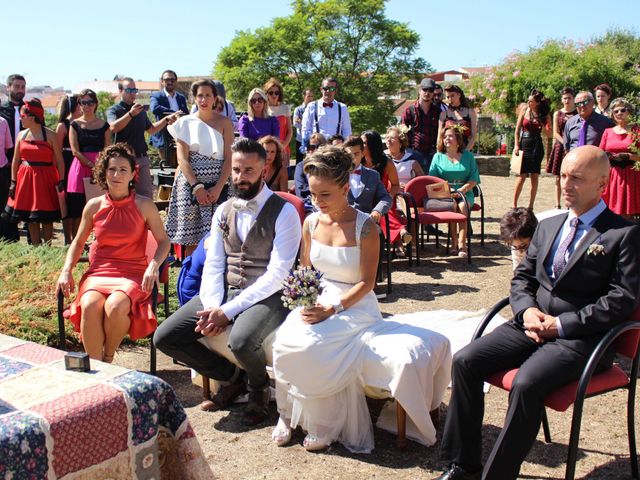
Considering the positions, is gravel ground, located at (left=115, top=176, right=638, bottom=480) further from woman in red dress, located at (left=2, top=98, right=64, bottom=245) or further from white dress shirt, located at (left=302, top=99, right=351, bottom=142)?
white dress shirt, located at (left=302, top=99, right=351, bottom=142)

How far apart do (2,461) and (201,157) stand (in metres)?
5.02

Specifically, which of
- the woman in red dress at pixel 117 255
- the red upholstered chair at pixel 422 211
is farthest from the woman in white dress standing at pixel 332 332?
the red upholstered chair at pixel 422 211

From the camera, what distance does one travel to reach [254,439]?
415 centimetres

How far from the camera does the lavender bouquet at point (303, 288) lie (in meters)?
3.99

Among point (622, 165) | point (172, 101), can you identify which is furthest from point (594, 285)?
point (172, 101)

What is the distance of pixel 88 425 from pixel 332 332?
189 cm

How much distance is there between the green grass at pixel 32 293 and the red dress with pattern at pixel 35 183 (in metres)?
0.93

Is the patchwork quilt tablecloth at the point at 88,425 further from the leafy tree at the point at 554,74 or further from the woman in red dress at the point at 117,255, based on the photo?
the leafy tree at the point at 554,74

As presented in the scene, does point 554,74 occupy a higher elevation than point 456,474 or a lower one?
higher

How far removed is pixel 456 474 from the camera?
11.4ft

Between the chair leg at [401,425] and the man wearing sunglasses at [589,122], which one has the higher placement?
the man wearing sunglasses at [589,122]

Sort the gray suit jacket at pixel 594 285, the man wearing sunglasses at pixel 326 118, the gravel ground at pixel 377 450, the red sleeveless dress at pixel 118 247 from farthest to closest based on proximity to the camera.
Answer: the man wearing sunglasses at pixel 326 118 < the red sleeveless dress at pixel 118 247 < the gravel ground at pixel 377 450 < the gray suit jacket at pixel 594 285

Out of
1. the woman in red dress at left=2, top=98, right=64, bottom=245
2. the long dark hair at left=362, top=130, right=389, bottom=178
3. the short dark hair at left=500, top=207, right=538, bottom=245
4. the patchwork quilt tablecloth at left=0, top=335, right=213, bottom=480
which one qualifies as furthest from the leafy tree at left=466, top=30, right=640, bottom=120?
the patchwork quilt tablecloth at left=0, top=335, right=213, bottom=480

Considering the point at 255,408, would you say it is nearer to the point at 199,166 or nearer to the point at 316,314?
the point at 316,314
